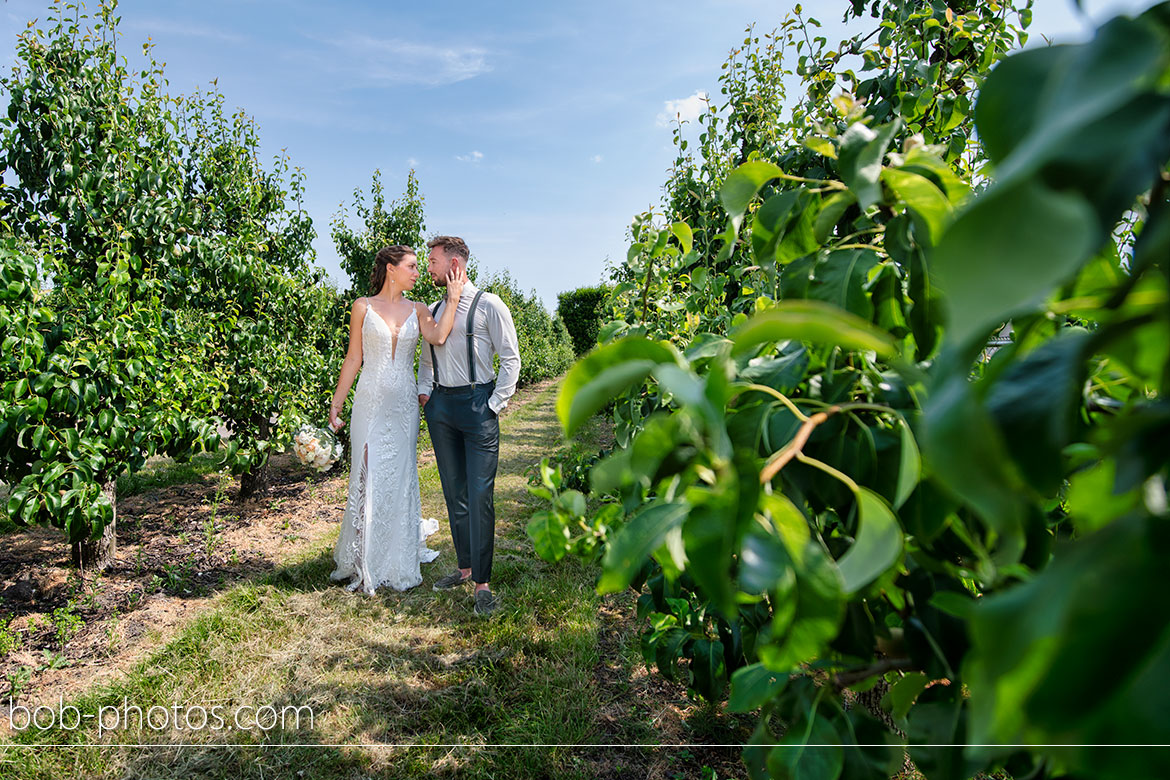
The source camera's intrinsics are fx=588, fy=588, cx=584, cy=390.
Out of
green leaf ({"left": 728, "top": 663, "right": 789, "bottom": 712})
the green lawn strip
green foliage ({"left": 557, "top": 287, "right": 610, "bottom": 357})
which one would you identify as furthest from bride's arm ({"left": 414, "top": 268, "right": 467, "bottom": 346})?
green foliage ({"left": 557, "top": 287, "right": 610, "bottom": 357})

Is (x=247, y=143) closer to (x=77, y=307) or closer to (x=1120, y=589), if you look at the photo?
(x=77, y=307)

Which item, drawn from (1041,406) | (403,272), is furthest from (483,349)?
(1041,406)

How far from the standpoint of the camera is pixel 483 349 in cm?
363

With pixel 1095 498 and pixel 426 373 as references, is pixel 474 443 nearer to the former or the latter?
pixel 426 373

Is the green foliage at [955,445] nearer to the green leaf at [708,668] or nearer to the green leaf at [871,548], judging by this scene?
the green leaf at [871,548]

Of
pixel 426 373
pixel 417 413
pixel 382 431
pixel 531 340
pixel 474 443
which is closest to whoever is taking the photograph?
pixel 474 443

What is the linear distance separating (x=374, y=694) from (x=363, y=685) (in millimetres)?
112

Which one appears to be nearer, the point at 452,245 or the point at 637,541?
the point at 637,541

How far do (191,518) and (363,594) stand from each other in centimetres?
248

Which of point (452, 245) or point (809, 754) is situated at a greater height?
point (452, 245)

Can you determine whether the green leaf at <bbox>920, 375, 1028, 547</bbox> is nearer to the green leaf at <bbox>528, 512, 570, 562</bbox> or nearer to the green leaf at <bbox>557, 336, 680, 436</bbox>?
the green leaf at <bbox>557, 336, 680, 436</bbox>

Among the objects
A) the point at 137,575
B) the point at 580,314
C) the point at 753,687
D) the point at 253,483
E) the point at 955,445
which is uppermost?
the point at 580,314

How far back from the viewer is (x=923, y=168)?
0.58 meters

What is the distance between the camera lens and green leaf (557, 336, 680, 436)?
35 cm
